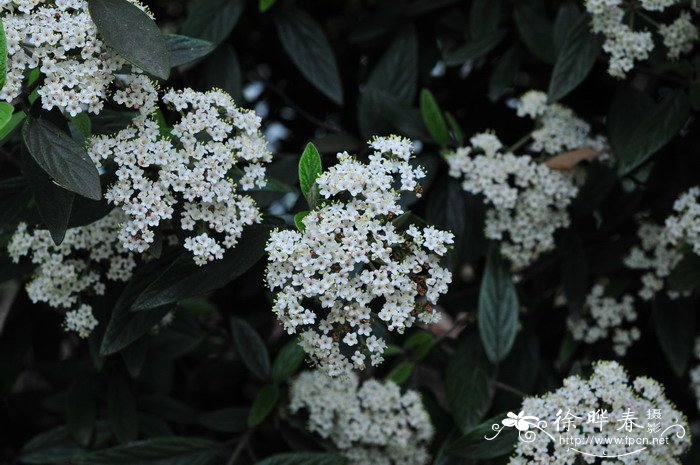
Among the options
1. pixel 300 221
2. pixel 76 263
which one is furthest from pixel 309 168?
pixel 76 263

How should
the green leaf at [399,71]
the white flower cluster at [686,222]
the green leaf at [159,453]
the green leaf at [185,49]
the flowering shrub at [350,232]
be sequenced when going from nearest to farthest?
the flowering shrub at [350,232] < the green leaf at [185,49] < the green leaf at [159,453] < the white flower cluster at [686,222] < the green leaf at [399,71]

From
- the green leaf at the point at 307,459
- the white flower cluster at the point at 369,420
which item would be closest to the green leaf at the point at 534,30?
the white flower cluster at the point at 369,420

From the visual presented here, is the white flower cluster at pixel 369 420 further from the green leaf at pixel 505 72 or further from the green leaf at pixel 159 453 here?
the green leaf at pixel 505 72

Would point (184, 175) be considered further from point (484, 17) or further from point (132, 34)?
point (484, 17)

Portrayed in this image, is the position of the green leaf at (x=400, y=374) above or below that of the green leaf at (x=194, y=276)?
below

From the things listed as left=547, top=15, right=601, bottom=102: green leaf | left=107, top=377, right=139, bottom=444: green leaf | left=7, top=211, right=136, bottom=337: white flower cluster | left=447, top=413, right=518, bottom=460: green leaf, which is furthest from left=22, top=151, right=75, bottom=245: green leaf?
left=547, top=15, right=601, bottom=102: green leaf

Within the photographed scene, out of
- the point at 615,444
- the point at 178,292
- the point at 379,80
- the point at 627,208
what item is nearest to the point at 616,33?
the point at 627,208

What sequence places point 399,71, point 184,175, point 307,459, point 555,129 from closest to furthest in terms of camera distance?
point 184,175 → point 307,459 → point 555,129 → point 399,71
